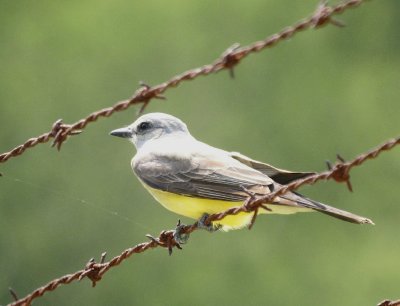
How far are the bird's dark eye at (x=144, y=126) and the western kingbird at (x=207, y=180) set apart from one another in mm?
191

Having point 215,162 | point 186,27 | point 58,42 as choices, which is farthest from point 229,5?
point 215,162

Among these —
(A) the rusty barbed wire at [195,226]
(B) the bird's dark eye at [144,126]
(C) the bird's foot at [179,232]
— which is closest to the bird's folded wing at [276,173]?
(A) the rusty barbed wire at [195,226]

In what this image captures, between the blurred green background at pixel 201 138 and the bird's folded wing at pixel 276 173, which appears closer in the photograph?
the bird's folded wing at pixel 276 173

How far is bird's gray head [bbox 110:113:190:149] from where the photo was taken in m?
8.22

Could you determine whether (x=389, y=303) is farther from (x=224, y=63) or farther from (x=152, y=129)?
(x=152, y=129)

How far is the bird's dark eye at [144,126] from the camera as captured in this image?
8.27m

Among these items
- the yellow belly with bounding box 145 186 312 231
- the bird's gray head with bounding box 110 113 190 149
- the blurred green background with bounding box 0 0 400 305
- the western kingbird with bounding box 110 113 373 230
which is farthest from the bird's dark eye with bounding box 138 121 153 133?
the blurred green background with bounding box 0 0 400 305

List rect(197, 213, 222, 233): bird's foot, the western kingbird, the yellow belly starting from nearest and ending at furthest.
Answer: rect(197, 213, 222, 233): bird's foot
the western kingbird
the yellow belly

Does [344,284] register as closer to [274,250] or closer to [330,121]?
[274,250]

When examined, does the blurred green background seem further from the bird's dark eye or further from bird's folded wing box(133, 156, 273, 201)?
bird's folded wing box(133, 156, 273, 201)

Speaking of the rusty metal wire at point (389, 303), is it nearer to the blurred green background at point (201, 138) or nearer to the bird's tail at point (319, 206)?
the bird's tail at point (319, 206)

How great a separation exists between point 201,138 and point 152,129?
428 inches

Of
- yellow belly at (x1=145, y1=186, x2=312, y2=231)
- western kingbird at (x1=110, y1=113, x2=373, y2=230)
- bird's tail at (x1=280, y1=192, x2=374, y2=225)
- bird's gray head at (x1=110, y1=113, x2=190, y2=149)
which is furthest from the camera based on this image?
bird's gray head at (x1=110, y1=113, x2=190, y2=149)

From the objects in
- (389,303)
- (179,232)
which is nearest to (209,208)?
(179,232)
